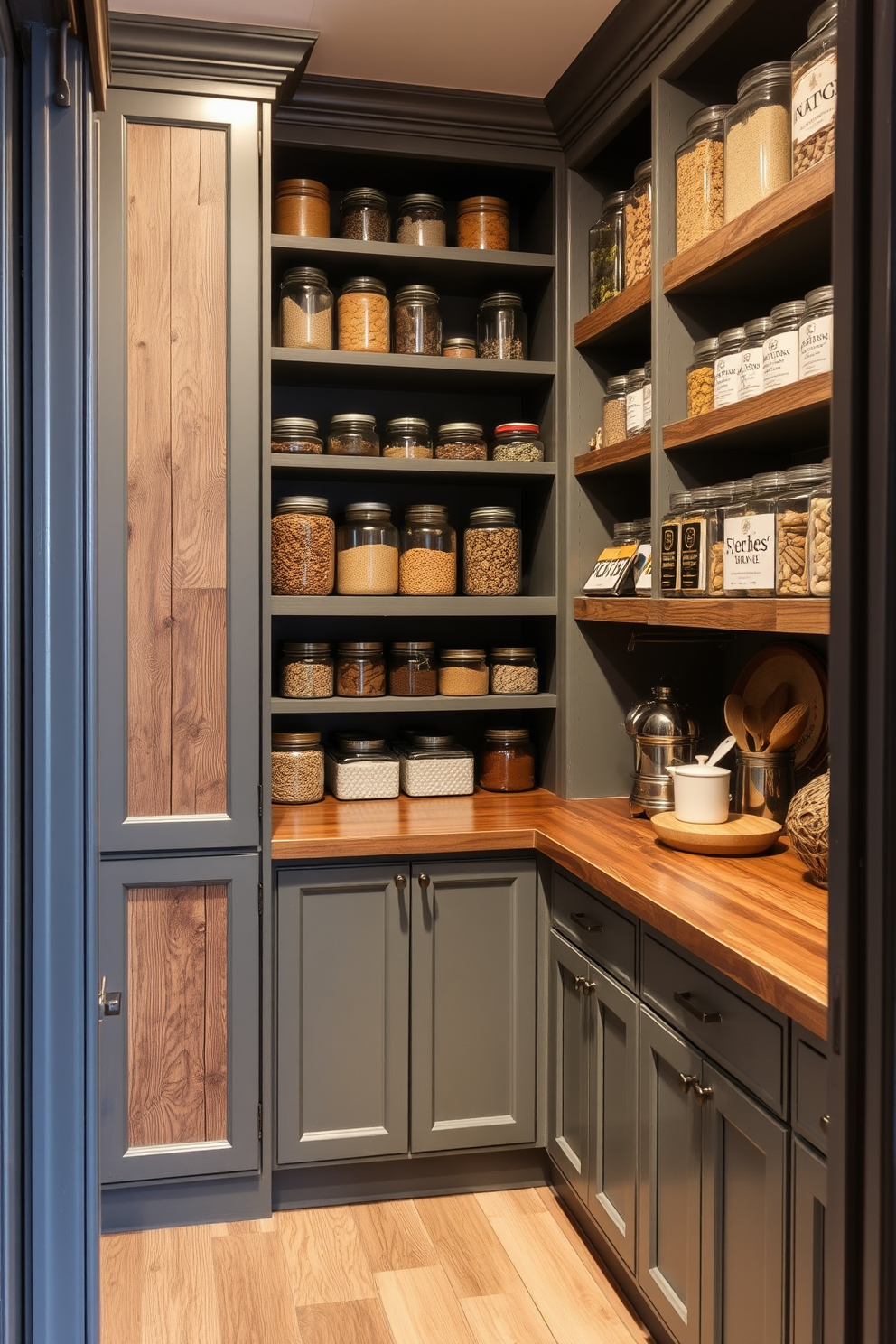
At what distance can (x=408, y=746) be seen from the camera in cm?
294

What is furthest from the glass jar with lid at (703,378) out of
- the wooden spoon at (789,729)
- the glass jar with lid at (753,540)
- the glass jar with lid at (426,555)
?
the glass jar with lid at (426,555)

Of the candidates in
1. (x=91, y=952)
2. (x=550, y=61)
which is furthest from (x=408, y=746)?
(x=91, y=952)

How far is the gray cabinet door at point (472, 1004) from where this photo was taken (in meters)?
2.50

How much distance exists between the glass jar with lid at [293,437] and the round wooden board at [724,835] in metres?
1.22

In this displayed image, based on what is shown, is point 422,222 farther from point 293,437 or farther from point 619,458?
point 619,458

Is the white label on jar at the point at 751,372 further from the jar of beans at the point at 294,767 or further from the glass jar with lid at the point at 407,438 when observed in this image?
the jar of beans at the point at 294,767

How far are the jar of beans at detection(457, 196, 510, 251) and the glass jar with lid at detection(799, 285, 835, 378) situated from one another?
115cm

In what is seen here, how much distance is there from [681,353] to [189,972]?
168 cm

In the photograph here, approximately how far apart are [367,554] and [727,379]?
0.98 meters

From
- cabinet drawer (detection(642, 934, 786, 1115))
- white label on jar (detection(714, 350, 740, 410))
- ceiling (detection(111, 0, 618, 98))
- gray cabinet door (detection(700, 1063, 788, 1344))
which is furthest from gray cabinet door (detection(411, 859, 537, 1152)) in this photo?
ceiling (detection(111, 0, 618, 98))

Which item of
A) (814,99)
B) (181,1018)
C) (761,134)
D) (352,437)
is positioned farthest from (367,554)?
(814,99)

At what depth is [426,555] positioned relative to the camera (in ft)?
9.00

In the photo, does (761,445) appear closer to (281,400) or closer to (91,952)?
(281,400)

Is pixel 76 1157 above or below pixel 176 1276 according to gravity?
above
